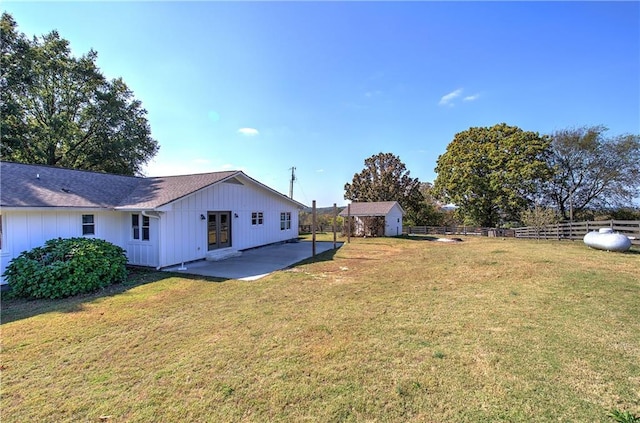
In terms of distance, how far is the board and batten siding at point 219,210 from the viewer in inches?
399

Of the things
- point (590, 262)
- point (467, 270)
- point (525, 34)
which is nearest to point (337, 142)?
point (525, 34)

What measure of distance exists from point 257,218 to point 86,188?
7.21 metres

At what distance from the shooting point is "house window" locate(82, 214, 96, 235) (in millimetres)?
9312

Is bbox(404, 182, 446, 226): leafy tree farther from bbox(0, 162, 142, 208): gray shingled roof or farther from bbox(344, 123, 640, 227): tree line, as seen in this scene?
bbox(0, 162, 142, 208): gray shingled roof

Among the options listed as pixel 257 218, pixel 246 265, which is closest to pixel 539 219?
pixel 257 218

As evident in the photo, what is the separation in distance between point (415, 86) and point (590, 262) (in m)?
10.5

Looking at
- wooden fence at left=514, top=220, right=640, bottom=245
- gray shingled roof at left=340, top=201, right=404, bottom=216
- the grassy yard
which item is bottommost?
the grassy yard

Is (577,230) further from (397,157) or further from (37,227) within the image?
(37,227)

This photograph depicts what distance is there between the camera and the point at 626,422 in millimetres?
2334

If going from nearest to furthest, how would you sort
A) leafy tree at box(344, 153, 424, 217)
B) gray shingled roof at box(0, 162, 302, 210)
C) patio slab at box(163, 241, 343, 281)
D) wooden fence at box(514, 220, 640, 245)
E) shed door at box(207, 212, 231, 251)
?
gray shingled roof at box(0, 162, 302, 210), patio slab at box(163, 241, 343, 281), shed door at box(207, 212, 231, 251), wooden fence at box(514, 220, 640, 245), leafy tree at box(344, 153, 424, 217)

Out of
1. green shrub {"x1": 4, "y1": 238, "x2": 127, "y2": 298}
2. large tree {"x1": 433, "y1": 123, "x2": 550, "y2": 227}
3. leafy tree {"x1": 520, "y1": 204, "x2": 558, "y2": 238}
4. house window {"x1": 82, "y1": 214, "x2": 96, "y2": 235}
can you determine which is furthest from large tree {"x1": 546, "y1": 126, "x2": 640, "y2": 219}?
house window {"x1": 82, "y1": 214, "x2": 96, "y2": 235}

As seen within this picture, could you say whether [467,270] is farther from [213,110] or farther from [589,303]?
[213,110]

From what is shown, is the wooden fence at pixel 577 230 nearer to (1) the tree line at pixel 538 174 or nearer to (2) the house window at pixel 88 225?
(1) the tree line at pixel 538 174

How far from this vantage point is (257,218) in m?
15.1
